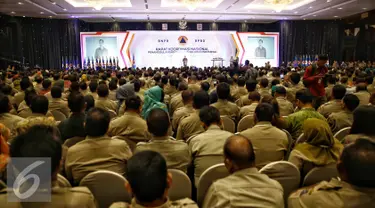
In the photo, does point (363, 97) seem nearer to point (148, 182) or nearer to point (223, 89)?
point (223, 89)

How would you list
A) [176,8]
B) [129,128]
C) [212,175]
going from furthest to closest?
[176,8]
[129,128]
[212,175]

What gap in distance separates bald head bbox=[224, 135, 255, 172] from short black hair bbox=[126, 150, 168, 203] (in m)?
0.52

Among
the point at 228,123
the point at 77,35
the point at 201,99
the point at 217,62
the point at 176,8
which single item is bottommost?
the point at 228,123

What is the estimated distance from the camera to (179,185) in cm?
236

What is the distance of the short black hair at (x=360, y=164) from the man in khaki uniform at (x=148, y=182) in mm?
950

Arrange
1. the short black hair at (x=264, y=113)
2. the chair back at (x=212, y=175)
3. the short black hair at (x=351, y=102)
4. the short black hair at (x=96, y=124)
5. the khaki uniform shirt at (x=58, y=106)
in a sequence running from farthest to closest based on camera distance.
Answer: the khaki uniform shirt at (x=58, y=106), the short black hair at (x=351, y=102), the short black hair at (x=264, y=113), the short black hair at (x=96, y=124), the chair back at (x=212, y=175)

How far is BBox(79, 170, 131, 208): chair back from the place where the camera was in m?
2.23

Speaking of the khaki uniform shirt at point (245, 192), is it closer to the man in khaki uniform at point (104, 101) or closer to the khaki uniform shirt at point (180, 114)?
the khaki uniform shirt at point (180, 114)

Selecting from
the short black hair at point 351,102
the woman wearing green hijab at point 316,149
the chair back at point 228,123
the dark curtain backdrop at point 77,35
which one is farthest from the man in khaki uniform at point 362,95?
the dark curtain backdrop at point 77,35

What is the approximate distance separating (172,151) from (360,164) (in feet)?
4.72

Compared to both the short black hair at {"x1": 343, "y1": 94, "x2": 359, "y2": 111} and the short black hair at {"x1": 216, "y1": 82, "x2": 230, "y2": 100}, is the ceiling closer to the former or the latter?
the short black hair at {"x1": 216, "y1": 82, "x2": 230, "y2": 100}

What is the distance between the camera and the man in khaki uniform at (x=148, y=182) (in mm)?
1525

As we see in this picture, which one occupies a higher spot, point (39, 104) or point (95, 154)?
point (39, 104)

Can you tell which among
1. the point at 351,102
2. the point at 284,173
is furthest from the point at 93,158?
the point at 351,102
